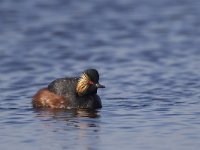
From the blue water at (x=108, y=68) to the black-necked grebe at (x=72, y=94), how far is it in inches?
17.5

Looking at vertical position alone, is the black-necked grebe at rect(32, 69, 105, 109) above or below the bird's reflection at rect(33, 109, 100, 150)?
above

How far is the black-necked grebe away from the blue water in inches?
17.5

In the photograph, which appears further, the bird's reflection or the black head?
the black head

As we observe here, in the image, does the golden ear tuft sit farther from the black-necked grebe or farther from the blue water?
the blue water

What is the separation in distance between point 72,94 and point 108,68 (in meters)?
6.16

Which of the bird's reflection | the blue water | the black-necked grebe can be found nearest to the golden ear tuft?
the black-necked grebe

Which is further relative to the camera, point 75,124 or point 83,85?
point 83,85

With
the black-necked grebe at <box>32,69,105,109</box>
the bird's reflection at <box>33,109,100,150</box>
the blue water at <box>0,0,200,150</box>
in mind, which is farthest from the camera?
the black-necked grebe at <box>32,69,105,109</box>

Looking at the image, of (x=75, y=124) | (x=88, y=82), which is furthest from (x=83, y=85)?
(x=75, y=124)

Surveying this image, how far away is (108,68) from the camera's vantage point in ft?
98.0

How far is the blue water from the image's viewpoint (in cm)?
1970

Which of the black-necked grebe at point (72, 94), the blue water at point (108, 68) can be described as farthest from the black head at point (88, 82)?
the blue water at point (108, 68)

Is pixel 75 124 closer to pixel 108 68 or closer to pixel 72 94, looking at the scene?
pixel 72 94

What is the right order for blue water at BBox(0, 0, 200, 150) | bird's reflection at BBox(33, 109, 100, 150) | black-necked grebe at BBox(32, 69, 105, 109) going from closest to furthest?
bird's reflection at BBox(33, 109, 100, 150) < blue water at BBox(0, 0, 200, 150) < black-necked grebe at BBox(32, 69, 105, 109)
